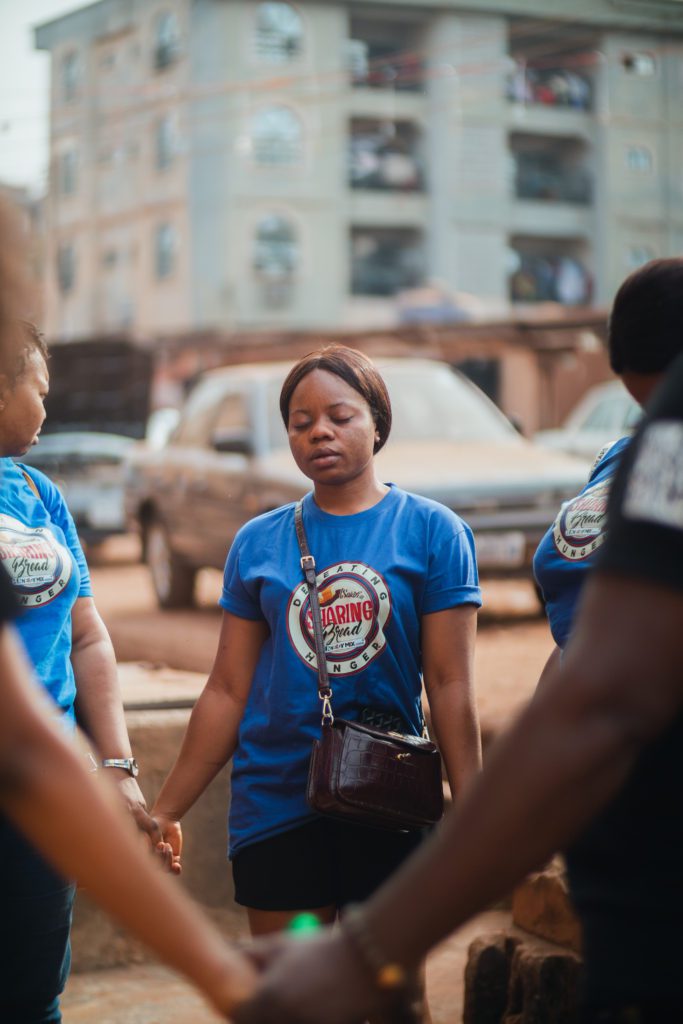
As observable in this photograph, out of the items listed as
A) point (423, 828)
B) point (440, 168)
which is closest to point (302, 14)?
point (440, 168)

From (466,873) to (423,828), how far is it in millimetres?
1363

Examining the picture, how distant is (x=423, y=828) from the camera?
9.84 feet

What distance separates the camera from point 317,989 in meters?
1.69

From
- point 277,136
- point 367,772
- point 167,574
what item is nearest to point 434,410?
point 167,574

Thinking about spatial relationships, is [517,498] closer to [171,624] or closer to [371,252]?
[171,624]

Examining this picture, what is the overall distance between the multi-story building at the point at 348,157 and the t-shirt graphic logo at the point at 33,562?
39129mm

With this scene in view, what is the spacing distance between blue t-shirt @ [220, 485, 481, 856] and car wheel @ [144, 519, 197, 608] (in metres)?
8.95

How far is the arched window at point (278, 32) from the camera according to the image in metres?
42.5

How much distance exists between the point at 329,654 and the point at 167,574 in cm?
930

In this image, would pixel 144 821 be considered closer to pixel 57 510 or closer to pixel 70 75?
pixel 57 510

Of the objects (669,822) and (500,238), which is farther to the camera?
(500,238)

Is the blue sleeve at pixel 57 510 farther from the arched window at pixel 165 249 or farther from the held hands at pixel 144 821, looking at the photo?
the arched window at pixel 165 249

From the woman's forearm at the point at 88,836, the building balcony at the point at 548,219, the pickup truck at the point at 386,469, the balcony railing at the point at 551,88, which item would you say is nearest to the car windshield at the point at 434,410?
the pickup truck at the point at 386,469

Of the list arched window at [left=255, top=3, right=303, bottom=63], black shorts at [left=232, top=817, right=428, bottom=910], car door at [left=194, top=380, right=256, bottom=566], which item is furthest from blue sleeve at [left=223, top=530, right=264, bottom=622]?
arched window at [left=255, top=3, right=303, bottom=63]
